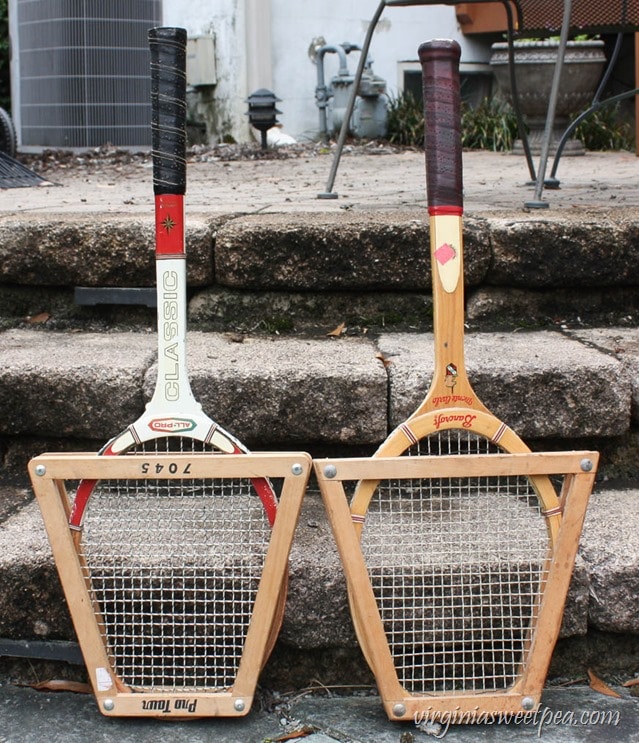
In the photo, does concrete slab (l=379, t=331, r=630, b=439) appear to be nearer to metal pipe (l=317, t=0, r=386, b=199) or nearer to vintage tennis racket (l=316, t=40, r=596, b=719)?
vintage tennis racket (l=316, t=40, r=596, b=719)

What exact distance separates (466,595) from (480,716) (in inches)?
7.3

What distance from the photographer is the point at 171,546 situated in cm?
168

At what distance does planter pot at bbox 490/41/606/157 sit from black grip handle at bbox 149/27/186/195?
4.52 meters

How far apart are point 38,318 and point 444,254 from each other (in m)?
1.15

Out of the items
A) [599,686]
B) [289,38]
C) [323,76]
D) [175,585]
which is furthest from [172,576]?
[289,38]

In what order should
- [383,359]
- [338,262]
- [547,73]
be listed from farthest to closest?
[547,73] < [338,262] < [383,359]

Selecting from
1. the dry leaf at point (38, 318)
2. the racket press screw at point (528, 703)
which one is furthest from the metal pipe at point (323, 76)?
the racket press screw at point (528, 703)

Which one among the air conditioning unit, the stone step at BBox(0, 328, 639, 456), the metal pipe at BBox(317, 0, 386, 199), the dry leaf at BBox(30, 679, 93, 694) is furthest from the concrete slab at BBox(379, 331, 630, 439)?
the air conditioning unit

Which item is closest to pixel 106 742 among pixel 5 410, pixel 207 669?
pixel 207 669

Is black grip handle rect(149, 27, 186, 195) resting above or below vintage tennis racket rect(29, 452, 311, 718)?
above

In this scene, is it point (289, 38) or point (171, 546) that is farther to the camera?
point (289, 38)

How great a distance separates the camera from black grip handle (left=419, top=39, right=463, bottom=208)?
1581mm

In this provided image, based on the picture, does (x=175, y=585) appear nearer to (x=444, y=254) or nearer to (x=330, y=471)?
(x=330, y=471)

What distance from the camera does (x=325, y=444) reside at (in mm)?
1955
